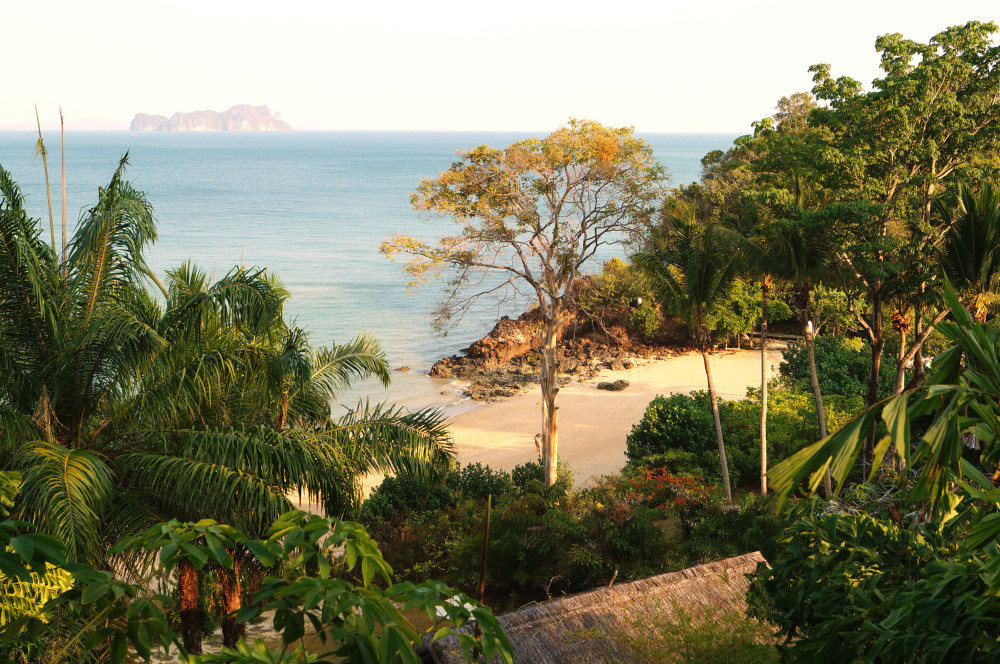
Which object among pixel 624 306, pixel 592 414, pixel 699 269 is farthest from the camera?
pixel 624 306

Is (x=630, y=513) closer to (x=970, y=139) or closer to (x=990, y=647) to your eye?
(x=990, y=647)

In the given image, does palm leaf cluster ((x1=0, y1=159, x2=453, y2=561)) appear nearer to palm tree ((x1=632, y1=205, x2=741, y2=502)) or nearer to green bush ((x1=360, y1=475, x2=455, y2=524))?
green bush ((x1=360, y1=475, x2=455, y2=524))

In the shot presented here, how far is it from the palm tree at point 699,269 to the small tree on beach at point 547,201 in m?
2.83

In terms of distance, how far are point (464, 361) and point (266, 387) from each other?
23667 millimetres

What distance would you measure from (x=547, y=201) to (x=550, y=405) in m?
5.07

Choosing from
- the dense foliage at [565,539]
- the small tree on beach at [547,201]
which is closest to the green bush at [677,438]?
the small tree on beach at [547,201]

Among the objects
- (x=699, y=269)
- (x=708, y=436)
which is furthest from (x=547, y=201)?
(x=708, y=436)

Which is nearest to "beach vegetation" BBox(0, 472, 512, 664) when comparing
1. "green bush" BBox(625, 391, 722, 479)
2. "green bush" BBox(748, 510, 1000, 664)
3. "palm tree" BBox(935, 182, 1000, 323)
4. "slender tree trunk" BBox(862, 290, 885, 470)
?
"green bush" BBox(748, 510, 1000, 664)

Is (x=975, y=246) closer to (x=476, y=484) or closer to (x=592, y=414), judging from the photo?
(x=476, y=484)

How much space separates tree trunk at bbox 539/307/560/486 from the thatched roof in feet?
27.0

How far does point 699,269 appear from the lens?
15344mm

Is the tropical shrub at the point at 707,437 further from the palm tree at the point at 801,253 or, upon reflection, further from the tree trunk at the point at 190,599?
the tree trunk at the point at 190,599

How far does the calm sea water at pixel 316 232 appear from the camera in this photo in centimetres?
3703

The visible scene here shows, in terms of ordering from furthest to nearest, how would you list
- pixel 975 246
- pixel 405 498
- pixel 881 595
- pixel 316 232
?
1. pixel 316 232
2. pixel 405 498
3. pixel 975 246
4. pixel 881 595
